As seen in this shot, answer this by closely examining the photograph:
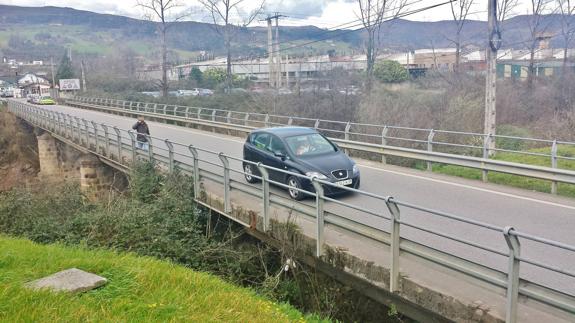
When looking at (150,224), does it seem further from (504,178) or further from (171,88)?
(171,88)

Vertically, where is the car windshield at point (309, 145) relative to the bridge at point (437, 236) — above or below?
above

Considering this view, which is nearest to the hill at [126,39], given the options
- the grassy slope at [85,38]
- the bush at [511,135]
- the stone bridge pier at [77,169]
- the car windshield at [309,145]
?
the grassy slope at [85,38]

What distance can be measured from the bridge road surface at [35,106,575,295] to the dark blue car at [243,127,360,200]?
0.43 m

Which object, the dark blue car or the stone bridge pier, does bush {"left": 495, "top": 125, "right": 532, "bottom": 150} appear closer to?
the dark blue car

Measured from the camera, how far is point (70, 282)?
5.45 metres

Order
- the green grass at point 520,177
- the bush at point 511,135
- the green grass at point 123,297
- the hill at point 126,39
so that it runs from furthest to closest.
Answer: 1. the hill at point 126,39
2. the bush at point 511,135
3. the green grass at point 520,177
4. the green grass at point 123,297

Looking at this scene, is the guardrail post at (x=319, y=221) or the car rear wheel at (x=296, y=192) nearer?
the guardrail post at (x=319, y=221)

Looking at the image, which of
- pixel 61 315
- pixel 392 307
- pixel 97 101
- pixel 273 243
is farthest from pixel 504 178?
pixel 97 101

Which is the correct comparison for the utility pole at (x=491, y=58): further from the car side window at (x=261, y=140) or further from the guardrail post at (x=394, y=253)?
the guardrail post at (x=394, y=253)

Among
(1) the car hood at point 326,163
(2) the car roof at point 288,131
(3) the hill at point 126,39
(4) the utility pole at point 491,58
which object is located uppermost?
(3) the hill at point 126,39

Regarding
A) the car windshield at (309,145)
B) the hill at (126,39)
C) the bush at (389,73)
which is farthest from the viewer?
the hill at (126,39)

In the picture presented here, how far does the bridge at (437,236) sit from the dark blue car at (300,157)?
0.44 meters

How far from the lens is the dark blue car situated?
1067 centimetres

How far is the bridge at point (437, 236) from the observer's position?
5176 mm
